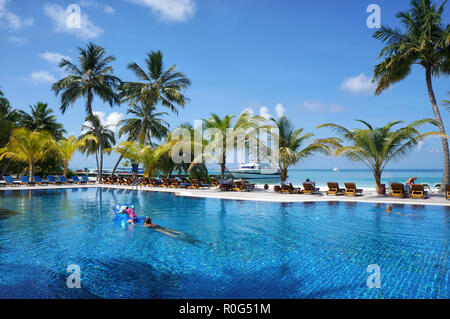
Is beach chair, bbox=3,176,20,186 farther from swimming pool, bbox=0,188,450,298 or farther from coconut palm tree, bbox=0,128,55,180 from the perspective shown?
swimming pool, bbox=0,188,450,298

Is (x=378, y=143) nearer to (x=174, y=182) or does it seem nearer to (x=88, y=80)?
(x=174, y=182)

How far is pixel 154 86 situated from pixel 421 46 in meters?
19.8

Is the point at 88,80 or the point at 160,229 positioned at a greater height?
the point at 88,80

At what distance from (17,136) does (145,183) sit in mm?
11483

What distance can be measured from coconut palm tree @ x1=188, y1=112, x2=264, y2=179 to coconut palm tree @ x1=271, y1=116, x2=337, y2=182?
5.27ft

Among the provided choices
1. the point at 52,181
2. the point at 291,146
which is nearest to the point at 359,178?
the point at 291,146

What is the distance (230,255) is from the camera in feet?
17.8

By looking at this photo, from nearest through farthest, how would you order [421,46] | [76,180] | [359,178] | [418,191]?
[418,191]
[421,46]
[76,180]
[359,178]

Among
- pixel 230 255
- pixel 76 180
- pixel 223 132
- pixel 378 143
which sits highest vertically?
pixel 223 132

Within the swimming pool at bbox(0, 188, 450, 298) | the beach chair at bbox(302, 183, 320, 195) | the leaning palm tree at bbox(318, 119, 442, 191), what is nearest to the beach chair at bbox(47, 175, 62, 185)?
the swimming pool at bbox(0, 188, 450, 298)

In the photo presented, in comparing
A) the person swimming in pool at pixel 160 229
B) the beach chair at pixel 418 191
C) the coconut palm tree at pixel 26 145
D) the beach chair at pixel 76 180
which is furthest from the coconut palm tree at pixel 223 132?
the coconut palm tree at pixel 26 145

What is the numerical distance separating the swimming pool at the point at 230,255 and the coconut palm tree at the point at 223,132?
8503 millimetres

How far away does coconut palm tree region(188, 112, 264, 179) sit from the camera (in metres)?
17.4

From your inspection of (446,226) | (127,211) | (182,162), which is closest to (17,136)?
(182,162)
